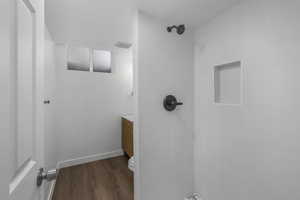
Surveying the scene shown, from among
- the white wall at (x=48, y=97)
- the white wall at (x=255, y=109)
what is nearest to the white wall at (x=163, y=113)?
the white wall at (x=255, y=109)

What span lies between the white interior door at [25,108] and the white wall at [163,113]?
87cm

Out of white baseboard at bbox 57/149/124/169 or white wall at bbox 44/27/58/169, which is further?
white baseboard at bbox 57/149/124/169

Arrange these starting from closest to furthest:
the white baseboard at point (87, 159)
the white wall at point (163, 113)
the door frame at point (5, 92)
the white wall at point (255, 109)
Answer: the door frame at point (5, 92) → the white wall at point (255, 109) → the white wall at point (163, 113) → the white baseboard at point (87, 159)

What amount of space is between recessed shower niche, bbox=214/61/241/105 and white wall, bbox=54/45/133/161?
2.04 metres

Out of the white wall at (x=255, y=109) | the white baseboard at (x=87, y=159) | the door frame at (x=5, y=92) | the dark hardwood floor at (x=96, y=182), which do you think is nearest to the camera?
the door frame at (x=5, y=92)

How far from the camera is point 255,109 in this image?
3.48 ft

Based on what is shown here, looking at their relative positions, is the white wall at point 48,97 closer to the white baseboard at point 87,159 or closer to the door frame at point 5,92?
the white baseboard at point 87,159

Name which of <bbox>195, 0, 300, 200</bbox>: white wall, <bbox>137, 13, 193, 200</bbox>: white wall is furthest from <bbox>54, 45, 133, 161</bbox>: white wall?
<bbox>195, 0, 300, 200</bbox>: white wall

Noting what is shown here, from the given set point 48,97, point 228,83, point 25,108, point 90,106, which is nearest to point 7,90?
point 25,108

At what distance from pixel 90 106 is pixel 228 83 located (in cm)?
246

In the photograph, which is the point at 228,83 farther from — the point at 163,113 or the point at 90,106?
the point at 90,106

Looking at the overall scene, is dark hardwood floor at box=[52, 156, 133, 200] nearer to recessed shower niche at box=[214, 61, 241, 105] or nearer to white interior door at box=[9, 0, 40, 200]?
white interior door at box=[9, 0, 40, 200]

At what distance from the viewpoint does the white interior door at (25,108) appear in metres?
0.46

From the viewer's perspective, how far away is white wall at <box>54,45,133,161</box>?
8.04ft
